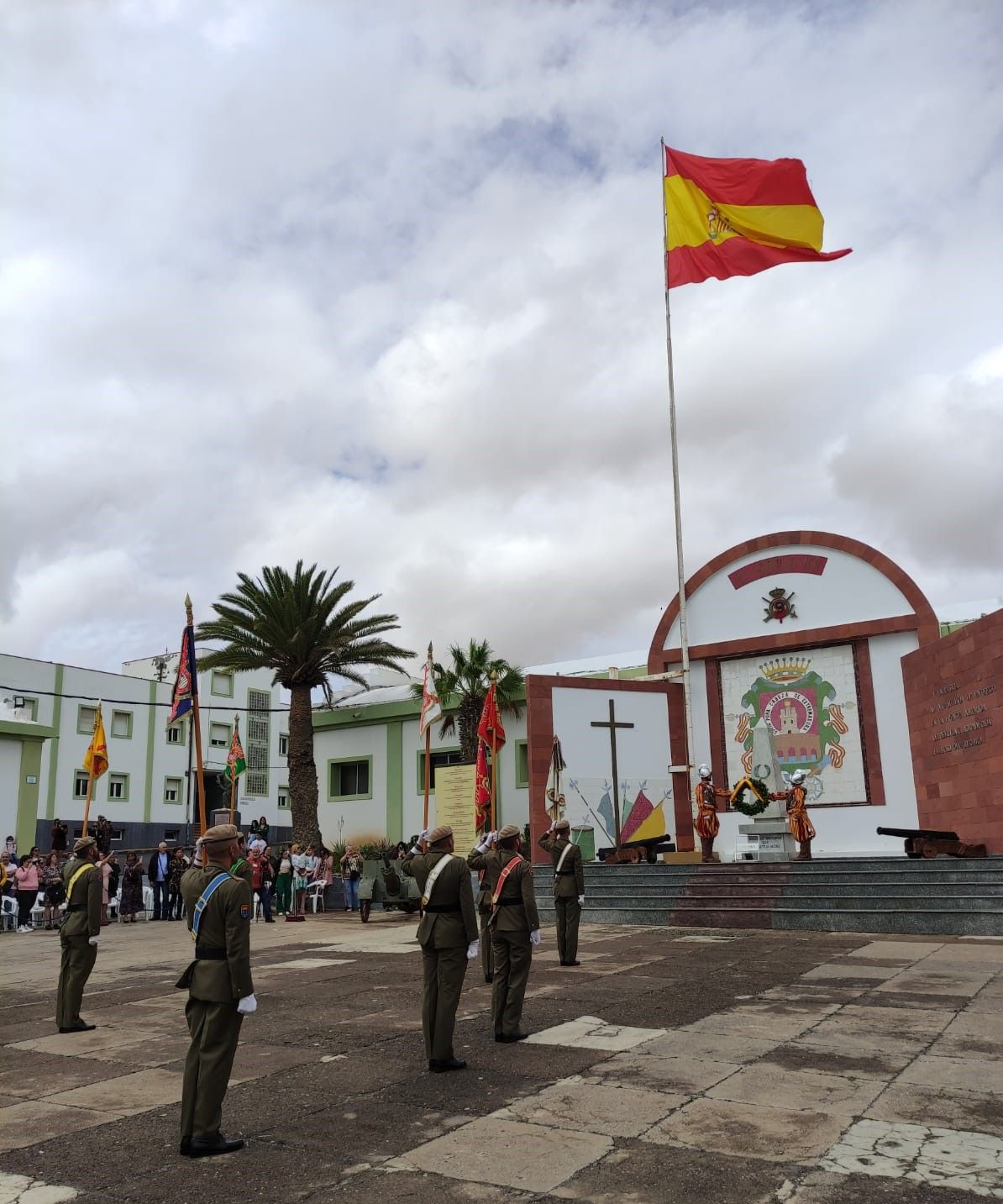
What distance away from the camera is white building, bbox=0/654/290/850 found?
1690 inches

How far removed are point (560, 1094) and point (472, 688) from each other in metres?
28.7

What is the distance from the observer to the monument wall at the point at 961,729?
61.9 feet

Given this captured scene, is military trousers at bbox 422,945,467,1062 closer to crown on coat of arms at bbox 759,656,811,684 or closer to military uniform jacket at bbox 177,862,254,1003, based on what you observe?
military uniform jacket at bbox 177,862,254,1003

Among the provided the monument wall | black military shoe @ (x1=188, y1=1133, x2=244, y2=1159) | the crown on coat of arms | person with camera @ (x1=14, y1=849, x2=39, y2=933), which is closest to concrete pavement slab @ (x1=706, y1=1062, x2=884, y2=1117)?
black military shoe @ (x1=188, y1=1133, x2=244, y2=1159)

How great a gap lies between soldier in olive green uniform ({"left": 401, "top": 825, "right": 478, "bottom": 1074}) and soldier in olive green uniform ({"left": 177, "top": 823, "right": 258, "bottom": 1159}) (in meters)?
1.75

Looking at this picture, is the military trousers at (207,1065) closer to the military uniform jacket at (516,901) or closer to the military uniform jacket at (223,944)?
the military uniform jacket at (223,944)

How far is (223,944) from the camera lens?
5750 mm

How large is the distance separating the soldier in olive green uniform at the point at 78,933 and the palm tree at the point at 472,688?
82.0ft

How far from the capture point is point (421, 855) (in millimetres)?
7883

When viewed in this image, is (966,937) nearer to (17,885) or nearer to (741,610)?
(741,610)

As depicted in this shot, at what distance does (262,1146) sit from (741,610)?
22.9 meters

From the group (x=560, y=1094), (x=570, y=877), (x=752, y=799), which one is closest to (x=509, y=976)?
(x=560, y=1094)

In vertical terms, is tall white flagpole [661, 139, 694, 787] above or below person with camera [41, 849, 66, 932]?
above

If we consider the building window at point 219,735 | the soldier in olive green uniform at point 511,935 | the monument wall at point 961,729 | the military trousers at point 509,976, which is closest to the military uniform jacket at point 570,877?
the soldier in olive green uniform at point 511,935
